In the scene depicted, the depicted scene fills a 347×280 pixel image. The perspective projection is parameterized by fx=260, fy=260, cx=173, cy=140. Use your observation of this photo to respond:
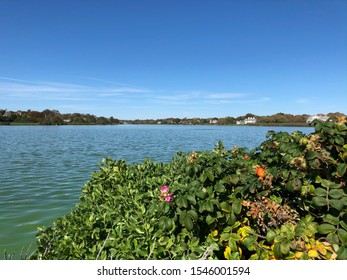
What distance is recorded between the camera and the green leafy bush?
219 cm

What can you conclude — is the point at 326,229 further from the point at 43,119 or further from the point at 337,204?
the point at 43,119

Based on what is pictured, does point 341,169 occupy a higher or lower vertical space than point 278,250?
higher

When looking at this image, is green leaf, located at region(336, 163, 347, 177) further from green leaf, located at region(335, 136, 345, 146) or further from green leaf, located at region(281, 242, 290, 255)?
green leaf, located at region(281, 242, 290, 255)

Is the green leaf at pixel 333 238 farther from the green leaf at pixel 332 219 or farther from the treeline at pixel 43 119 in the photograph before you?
the treeline at pixel 43 119

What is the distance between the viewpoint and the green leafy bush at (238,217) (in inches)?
86.4

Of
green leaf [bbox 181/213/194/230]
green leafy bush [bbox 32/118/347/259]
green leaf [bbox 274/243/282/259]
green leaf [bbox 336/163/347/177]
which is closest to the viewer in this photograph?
green leaf [bbox 274/243/282/259]

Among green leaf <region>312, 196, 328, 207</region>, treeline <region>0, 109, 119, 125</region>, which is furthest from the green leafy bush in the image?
treeline <region>0, 109, 119, 125</region>

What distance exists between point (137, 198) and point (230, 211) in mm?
1162

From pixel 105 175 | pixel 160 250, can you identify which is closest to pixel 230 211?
pixel 160 250

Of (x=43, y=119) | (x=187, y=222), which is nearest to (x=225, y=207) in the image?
(x=187, y=222)

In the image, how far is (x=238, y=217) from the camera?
8.87ft

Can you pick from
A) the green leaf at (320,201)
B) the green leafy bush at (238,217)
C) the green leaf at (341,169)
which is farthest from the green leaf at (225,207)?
the green leaf at (341,169)

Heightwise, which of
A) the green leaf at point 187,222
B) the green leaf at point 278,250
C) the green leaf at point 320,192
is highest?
the green leaf at point 320,192

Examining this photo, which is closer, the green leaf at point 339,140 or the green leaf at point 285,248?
the green leaf at point 285,248
